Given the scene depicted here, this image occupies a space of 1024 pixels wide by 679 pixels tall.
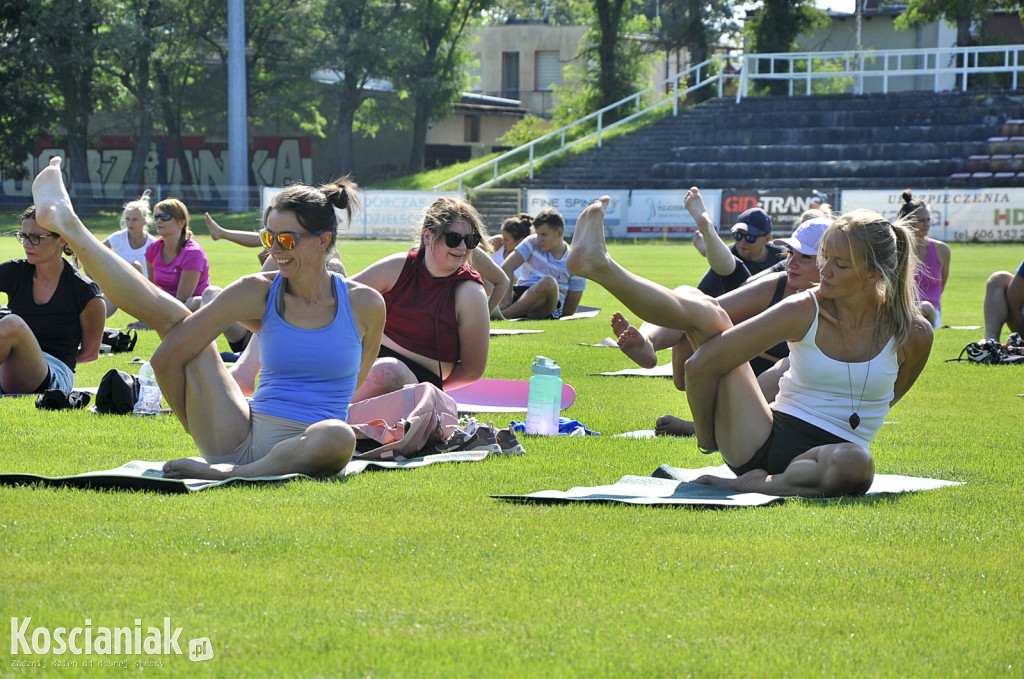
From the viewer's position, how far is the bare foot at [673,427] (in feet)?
24.5

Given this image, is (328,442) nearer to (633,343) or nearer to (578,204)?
(633,343)

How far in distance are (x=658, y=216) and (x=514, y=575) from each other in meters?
33.5

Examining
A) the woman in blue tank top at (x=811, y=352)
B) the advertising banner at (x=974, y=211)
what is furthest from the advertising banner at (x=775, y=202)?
the woman in blue tank top at (x=811, y=352)

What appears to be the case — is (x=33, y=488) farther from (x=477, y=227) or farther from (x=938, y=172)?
(x=938, y=172)

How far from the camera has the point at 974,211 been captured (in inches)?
1326

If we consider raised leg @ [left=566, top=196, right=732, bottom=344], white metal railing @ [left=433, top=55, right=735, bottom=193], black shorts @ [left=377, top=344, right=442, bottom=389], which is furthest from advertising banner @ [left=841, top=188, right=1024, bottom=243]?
raised leg @ [left=566, top=196, right=732, bottom=344]

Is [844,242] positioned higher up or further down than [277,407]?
higher up

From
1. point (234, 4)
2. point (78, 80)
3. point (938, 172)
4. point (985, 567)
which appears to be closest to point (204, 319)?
point (985, 567)

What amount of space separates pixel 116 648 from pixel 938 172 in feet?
127

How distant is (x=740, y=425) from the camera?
5.52m

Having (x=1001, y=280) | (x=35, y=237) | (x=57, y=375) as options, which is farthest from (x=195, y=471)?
(x=1001, y=280)

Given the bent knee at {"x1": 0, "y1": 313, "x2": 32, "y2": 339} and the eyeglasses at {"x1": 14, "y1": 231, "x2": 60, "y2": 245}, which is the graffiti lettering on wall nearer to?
the eyeglasses at {"x1": 14, "y1": 231, "x2": 60, "y2": 245}

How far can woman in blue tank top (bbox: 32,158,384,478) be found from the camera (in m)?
5.43

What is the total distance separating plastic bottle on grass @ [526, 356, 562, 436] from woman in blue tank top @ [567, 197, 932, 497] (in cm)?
181
